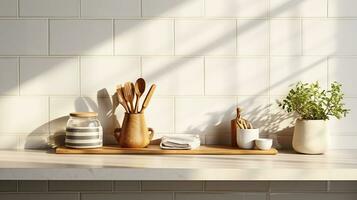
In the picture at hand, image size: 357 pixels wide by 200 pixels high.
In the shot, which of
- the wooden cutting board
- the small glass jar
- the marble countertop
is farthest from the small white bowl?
the small glass jar

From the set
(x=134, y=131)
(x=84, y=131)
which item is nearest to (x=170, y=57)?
(x=134, y=131)

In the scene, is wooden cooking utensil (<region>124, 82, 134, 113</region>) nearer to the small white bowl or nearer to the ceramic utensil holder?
the ceramic utensil holder

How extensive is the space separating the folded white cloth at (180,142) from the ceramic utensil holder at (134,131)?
0.24 ft

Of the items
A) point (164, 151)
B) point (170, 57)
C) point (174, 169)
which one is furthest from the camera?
point (170, 57)

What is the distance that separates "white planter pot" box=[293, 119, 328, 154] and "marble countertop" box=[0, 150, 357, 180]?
0.42ft

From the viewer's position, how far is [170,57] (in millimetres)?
1775

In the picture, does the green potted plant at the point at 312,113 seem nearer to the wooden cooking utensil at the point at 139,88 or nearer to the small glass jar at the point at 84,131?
the wooden cooking utensil at the point at 139,88

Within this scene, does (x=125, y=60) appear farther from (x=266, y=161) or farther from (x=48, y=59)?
(x=266, y=161)

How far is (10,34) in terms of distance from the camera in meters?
1.75

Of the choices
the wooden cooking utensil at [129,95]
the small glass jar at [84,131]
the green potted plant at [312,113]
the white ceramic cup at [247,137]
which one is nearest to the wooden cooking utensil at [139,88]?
the wooden cooking utensil at [129,95]

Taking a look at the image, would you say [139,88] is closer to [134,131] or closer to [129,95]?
[129,95]

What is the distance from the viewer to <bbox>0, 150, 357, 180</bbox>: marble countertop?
1.39 metres

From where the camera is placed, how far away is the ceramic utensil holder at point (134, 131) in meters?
1.66

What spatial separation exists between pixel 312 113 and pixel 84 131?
0.83m
